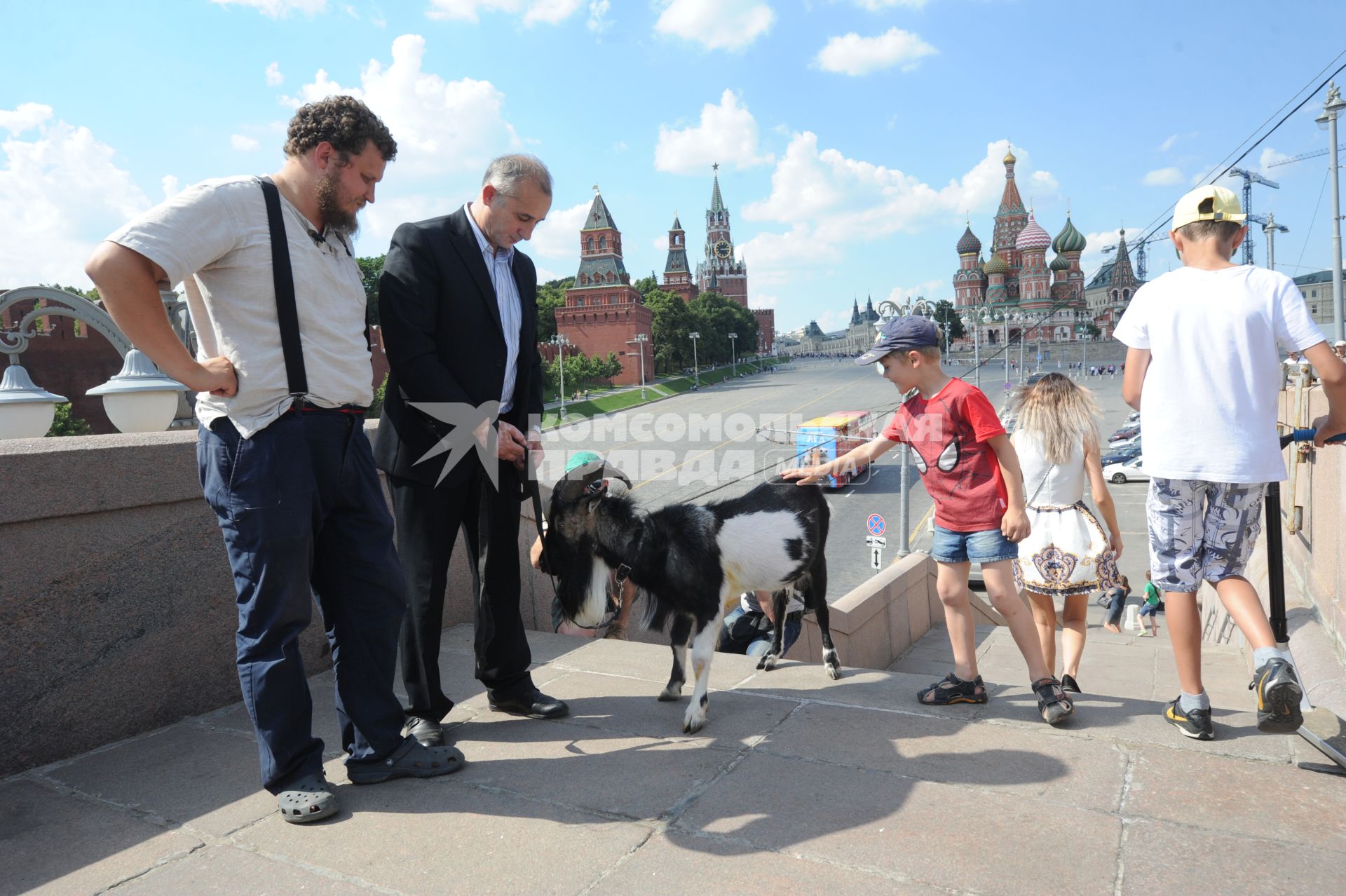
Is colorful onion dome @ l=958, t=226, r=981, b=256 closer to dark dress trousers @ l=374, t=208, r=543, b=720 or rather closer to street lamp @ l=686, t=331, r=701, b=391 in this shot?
street lamp @ l=686, t=331, r=701, b=391

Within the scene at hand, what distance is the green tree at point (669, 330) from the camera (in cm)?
11162

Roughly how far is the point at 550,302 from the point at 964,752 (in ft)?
364

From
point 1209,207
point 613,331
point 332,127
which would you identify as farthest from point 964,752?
point 613,331

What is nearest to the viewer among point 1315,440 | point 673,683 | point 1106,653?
point 1315,440

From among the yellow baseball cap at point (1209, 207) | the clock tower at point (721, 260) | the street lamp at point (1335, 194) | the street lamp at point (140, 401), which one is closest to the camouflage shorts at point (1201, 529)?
the yellow baseball cap at point (1209, 207)

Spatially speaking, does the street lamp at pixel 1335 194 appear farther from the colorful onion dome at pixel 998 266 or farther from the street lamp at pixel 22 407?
the colorful onion dome at pixel 998 266

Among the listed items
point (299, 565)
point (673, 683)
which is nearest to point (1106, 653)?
point (673, 683)

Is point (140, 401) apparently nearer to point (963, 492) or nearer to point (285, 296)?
point (285, 296)

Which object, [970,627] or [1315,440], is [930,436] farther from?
[1315,440]

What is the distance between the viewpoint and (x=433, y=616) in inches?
132

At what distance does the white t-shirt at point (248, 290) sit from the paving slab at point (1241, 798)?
2.98 meters

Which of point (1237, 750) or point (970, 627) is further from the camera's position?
point (970, 627)

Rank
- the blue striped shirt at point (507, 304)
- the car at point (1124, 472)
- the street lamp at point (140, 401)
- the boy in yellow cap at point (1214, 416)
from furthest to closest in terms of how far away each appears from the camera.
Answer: the car at point (1124, 472), the street lamp at point (140, 401), the blue striped shirt at point (507, 304), the boy in yellow cap at point (1214, 416)

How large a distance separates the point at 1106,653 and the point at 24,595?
9487 mm
